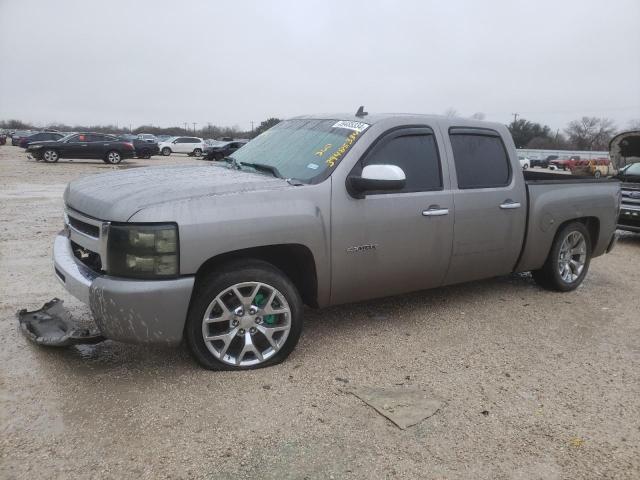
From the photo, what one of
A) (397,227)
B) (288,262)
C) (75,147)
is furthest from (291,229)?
(75,147)

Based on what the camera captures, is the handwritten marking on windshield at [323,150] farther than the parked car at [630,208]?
No

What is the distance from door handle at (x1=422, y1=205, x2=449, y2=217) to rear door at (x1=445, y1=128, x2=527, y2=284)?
0.15 meters

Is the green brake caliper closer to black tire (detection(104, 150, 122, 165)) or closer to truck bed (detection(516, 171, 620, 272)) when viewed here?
truck bed (detection(516, 171, 620, 272))

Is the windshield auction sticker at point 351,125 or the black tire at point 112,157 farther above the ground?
the windshield auction sticker at point 351,125

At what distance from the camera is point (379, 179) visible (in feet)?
11.9

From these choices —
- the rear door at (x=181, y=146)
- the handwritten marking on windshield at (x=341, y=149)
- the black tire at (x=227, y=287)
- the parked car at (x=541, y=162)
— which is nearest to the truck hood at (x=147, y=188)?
the handwritten marking on windshield at (x=341, y=149)

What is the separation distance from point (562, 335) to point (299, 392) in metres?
2.48

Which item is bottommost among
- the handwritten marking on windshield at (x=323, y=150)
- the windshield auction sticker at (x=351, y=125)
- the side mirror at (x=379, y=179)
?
the side mirror at (x=379, y=179)

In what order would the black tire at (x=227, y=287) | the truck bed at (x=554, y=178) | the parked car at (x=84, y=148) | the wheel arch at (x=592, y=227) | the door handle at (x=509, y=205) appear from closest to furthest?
the black tire at (x=227, y=287) → the door handle at (x=509, y=205) → the truck bed at (x=554, y=178) → the wheel arch at (x=592, y=227) → the parked car at (x=84, y=148)

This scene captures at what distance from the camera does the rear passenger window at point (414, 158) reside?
4.04m

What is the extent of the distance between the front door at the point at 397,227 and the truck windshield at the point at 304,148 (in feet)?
0.67

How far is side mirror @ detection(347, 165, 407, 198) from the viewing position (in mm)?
3619

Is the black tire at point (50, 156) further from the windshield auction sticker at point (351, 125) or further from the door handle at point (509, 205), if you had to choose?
the door handle at point (509, 205)

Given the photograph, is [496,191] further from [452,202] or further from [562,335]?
[562,335]
